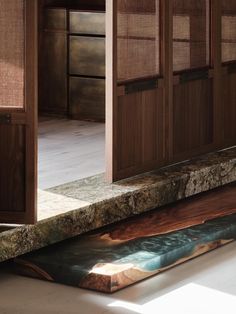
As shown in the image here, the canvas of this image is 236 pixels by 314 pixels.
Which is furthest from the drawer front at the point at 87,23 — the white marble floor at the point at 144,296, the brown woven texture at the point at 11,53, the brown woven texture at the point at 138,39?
the white marble floor at the point at 144,296

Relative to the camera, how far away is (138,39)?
560 centimetres

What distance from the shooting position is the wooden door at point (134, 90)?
17.7 ft

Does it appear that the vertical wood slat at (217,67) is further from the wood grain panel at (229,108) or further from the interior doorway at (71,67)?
the interior doorway at (71,67)

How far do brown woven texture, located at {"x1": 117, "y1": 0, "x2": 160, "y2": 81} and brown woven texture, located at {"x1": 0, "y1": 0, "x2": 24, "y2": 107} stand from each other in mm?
968

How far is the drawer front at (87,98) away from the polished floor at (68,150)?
0.40 ft

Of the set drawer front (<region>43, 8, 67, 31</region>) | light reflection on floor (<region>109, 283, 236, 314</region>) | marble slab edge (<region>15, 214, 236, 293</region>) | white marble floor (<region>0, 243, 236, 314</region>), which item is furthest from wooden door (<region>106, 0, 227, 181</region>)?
drawer front (<region>43, 8, 67, 31</region>)

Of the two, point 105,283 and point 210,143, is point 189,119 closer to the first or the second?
point 210,143

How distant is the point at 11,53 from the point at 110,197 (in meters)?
0.97

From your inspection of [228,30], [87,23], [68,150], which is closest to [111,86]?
[68,150]

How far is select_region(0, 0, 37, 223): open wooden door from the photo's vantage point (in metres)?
4.53

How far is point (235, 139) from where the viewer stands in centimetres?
657

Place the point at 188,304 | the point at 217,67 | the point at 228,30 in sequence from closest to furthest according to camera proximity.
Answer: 1. the point at 188,304
2. the point at 217,67
3. the point at 228,30

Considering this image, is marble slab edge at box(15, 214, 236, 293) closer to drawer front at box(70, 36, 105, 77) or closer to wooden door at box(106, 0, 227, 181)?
wooden door at box(106, 0, 227, 181)

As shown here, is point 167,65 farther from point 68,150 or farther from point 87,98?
point 87,98
